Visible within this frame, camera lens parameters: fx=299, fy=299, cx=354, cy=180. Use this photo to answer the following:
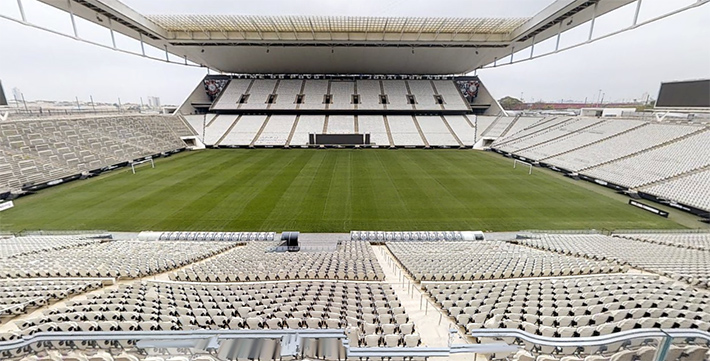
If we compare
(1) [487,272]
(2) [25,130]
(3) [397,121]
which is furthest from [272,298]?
(3) [397,121]

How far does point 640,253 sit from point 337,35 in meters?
36.5

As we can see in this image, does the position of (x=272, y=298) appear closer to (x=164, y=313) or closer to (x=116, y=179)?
(x=164, y=313)

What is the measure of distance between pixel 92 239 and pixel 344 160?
77.5 ft

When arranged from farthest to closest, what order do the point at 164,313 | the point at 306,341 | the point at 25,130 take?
1. the point at 25,130
2. the point at 164,313
3. the point at 306,341

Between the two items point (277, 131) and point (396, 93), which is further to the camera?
point (396, 93)

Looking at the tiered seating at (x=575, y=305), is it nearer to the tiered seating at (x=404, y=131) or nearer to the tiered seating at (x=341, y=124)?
the tiered seating at (x=404, y=131)

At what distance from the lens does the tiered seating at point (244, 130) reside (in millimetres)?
44469

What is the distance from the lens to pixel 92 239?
13859mm

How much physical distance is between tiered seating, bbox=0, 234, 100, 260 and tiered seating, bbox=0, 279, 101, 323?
14.7ft

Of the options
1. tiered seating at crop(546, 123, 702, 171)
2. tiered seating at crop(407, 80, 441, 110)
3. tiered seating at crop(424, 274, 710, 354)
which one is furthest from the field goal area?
tiered seating at crop(407, 80, 441, 110)

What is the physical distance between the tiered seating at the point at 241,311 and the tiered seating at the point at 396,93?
49373 millimetres

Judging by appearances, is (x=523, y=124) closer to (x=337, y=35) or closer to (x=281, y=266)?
(x=337, y=35)

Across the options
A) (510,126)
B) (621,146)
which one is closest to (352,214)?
(621,146)

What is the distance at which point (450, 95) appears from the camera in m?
55.5
